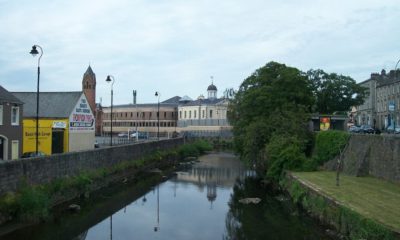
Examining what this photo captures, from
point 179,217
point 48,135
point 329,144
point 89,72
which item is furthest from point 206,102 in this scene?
point 179,217

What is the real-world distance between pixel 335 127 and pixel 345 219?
121 ft

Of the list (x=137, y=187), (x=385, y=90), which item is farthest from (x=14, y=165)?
(x=385, y=90)

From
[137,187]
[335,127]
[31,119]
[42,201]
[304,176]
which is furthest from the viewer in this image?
[335,127]

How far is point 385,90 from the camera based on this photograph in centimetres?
8150

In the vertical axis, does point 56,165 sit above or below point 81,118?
below

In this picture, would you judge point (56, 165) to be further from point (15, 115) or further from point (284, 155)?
point (284, 155)

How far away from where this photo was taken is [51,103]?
49.0 metres

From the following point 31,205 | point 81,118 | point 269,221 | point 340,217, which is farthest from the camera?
point 81,118

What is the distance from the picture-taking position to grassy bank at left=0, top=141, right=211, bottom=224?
2297 centimetres

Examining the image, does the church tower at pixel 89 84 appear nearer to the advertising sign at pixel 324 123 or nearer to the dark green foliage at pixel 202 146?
the dark green foliage at pixel 202 146

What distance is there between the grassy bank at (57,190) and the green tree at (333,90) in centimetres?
3443

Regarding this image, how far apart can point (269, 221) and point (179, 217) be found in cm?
572

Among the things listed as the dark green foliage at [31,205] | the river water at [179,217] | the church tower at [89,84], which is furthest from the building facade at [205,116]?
the dark green foliage at [31,205]

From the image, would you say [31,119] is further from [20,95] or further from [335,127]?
[335,127]
